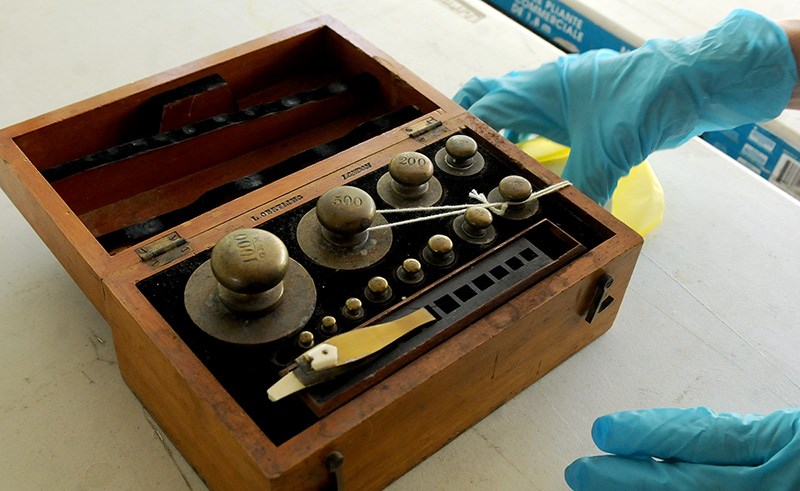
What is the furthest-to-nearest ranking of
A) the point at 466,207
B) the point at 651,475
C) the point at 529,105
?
1. the point at 529,105
2. the point at 466,207
3. the point at 651,475

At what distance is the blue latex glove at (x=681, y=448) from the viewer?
0.93 metres

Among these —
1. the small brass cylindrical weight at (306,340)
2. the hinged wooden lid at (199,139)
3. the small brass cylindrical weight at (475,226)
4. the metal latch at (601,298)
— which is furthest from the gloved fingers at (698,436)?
the hinged wooden lid at (199,139)

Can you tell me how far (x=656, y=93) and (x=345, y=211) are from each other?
559 mm

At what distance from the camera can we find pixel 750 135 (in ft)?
6.28

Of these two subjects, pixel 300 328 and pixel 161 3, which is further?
pixel 161 3

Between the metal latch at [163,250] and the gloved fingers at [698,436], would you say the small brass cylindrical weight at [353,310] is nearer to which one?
the metal latch at [163,250]

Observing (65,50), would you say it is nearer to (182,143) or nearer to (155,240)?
(182,143)

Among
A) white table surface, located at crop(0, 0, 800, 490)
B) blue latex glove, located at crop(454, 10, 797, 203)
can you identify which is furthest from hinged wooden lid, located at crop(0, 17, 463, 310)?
blue latex glove, located at crop(454, 10, 797, 203)

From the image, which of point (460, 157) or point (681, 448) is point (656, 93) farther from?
point (681, 448)

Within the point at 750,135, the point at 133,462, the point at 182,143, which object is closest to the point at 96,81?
the point at 182,143

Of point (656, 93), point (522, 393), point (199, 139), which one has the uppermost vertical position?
point (656, 93)

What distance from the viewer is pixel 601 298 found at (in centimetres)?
100

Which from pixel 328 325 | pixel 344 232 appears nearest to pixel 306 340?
pixel 328 325

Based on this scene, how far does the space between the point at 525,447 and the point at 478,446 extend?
0.06 meters
